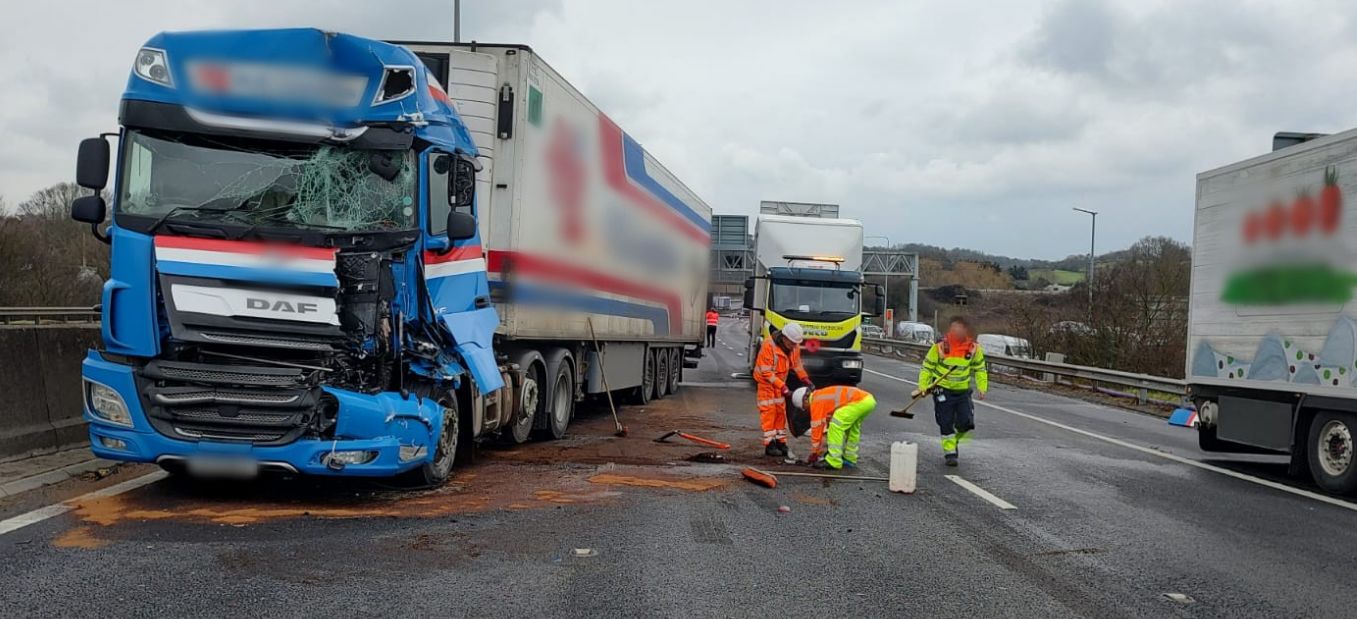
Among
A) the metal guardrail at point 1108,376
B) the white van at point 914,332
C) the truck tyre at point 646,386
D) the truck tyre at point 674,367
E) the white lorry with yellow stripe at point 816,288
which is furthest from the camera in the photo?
the white van at point 914,332

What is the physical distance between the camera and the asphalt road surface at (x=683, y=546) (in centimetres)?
486

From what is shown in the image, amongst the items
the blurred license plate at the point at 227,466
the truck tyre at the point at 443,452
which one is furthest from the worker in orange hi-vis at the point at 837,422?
the blurred license plate at the point at 227,466

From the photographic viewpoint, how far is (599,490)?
26.1 ft

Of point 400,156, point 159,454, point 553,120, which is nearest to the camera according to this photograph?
point 159,454

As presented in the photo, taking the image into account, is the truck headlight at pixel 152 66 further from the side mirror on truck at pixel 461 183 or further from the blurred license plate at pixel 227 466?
the blurred license plate at pixel 227 466

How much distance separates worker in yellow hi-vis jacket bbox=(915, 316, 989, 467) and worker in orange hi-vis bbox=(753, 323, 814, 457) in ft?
4.81

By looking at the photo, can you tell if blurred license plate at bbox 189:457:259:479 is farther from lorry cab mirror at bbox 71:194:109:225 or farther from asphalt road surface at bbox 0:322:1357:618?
lorry cab mirror at bbox 71:194:109:225

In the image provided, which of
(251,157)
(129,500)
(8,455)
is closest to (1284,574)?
(251,157)

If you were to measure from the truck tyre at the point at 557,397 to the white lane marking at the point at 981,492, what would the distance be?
14.1 feet

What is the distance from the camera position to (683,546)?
6086mm

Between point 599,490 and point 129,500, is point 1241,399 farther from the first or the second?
point 129,500

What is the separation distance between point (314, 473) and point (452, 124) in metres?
2.88

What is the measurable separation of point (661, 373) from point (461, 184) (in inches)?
408

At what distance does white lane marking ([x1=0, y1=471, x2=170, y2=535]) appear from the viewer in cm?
602
